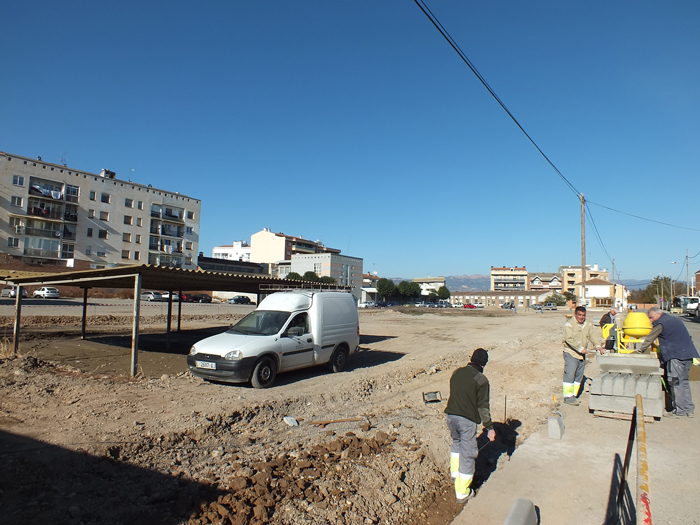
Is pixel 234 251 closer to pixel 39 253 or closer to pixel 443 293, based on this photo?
pixel 443 293

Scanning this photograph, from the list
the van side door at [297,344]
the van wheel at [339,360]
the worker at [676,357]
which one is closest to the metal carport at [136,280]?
the van side door at [297,344]

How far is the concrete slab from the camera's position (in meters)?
4.34

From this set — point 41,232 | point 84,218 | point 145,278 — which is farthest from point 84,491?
point 84,218

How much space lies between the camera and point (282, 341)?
10.2 m

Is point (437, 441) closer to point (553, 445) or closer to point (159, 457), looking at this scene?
point (553, 445)

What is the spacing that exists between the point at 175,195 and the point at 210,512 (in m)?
78.7

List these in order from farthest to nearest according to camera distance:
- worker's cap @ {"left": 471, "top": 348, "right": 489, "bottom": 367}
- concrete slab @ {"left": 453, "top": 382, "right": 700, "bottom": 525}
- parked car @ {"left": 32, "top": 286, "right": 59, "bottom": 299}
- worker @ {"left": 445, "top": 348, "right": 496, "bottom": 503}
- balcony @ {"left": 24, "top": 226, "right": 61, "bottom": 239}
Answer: balcony @ {"left": 24, "top": 226, "right": 61, "bottom": 239}, parked car @ {"left": 32, "top": 286, "right": 59, "bottom": 299}, worker's cap @ {"left": 471, "top": 348, "right": 489, "bottom": 367}, worker @ {"left": 445, "top": 348, "right": 496, "bottom": 503}, concrete slab @ {"left": 453, "top": 382, "right": 700, "bottom": 525}

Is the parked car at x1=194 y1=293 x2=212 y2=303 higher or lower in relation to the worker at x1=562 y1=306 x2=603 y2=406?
lower

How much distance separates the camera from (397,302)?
105688 mm

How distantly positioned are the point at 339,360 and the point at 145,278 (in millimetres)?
6478

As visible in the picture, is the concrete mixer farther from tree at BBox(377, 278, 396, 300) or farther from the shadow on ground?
tree at BBox(377, 278, 396, 300)

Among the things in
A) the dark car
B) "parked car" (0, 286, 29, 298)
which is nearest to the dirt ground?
"parked car" (0, 286, 29, 298)

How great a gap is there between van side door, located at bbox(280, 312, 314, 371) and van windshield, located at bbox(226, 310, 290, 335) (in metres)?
0.25

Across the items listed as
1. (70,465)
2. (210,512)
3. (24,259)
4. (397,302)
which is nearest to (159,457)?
(70,465)
